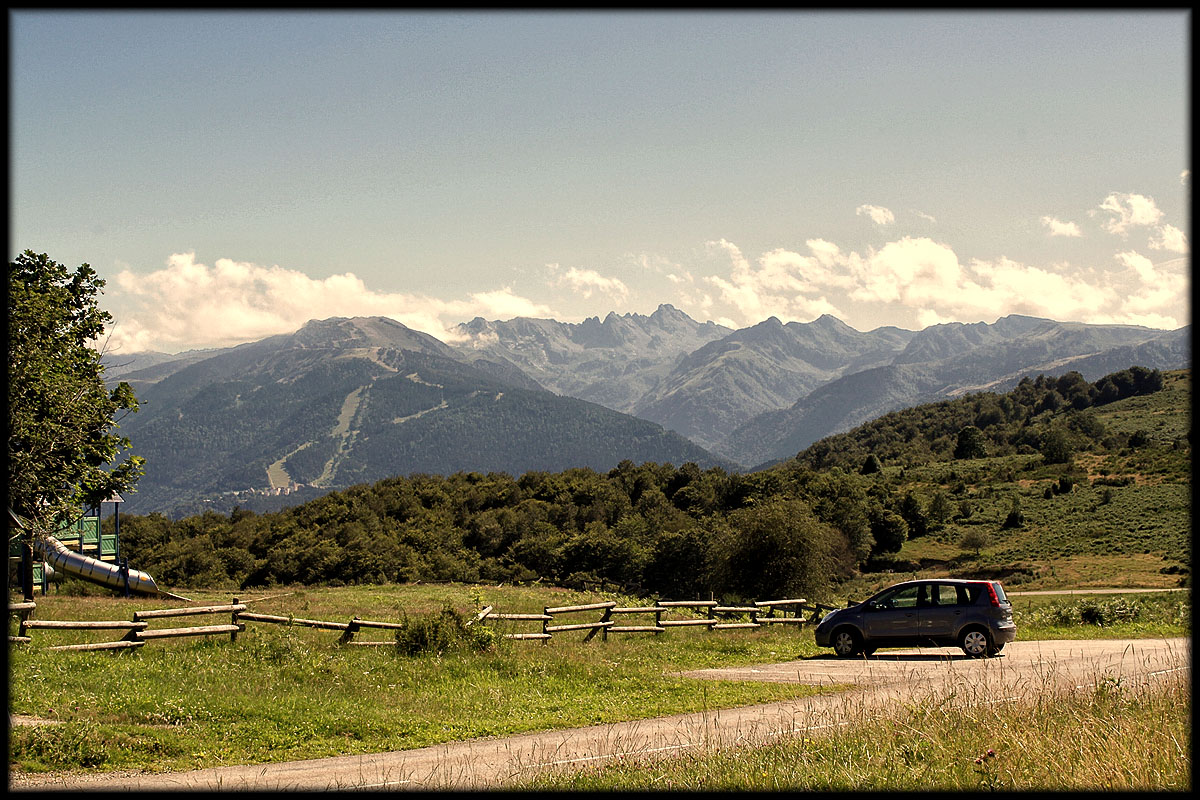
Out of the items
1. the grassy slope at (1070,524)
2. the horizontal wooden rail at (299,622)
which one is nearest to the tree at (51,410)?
the horizontal wooden rail at (299,622)

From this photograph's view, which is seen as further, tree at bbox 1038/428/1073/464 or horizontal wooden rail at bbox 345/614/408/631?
tree at bbox 1038/428/1073/464

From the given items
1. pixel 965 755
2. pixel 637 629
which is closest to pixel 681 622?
pixel 637 629

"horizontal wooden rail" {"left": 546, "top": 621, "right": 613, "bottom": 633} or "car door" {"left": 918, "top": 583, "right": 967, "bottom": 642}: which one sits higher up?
"car door" {"left": 918, "top": 583, "right": 967, "bottom": 642}

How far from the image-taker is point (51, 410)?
25922 mm

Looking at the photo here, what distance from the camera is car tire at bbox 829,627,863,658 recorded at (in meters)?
24.2

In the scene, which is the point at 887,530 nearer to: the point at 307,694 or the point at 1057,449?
the point at 1057,449

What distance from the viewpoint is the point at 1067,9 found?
4277 mm

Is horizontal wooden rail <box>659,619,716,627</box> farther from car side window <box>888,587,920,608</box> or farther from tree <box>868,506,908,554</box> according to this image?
tree <box>868,506,908,554</box>

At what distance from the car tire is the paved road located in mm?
2885

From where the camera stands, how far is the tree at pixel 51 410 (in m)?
24.7

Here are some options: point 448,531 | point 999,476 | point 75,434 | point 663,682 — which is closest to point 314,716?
point 663,682

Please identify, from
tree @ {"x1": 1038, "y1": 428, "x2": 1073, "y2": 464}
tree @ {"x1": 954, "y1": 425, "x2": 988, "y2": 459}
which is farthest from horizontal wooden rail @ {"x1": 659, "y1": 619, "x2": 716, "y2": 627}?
tree @ {"x1": 954, "y1": 425, "x2": 988, "y2": 459}

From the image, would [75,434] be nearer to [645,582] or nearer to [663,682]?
[663,682]

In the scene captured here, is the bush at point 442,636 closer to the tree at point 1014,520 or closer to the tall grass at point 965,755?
the tall grass at point 965,755
